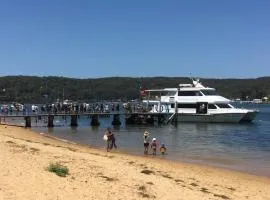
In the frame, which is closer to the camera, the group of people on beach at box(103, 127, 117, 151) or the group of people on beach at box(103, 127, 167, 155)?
the group of people on beach at box(103, 127, 167, 155)

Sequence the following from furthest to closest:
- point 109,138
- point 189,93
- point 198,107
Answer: point 189,93 → point 198,107 → point 109,138

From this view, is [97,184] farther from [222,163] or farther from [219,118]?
[219,118]

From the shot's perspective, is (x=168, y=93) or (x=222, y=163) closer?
(x=222, y=163)

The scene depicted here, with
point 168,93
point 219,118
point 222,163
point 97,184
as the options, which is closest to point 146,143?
point 222,163

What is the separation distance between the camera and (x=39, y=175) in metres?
13.9

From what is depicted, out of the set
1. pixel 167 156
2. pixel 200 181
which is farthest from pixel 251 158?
pixel 200 181

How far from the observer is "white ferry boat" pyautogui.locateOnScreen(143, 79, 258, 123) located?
6875 centimetres

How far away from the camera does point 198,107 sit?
70125 millimetres

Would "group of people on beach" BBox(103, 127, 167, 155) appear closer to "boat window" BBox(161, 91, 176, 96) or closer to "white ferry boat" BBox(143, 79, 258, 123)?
"white ferry boat" BBox(143, 79, 258, 123)

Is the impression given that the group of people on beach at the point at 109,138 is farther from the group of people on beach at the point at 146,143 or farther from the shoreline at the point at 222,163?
the shoreline at the point at 222,163

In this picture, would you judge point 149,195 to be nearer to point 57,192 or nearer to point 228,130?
point 57,192

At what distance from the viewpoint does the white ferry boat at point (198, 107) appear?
2707 inches

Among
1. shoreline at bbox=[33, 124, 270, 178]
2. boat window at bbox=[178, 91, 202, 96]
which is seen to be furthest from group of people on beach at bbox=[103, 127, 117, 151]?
boat window at bbox=[178, 91, 202, 96]

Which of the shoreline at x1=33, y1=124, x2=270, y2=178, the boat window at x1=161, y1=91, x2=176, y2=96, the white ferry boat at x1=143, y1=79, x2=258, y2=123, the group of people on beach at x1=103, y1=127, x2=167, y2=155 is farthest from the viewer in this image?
the boat window at x1=161, y1=91, x2=176, y2=96
